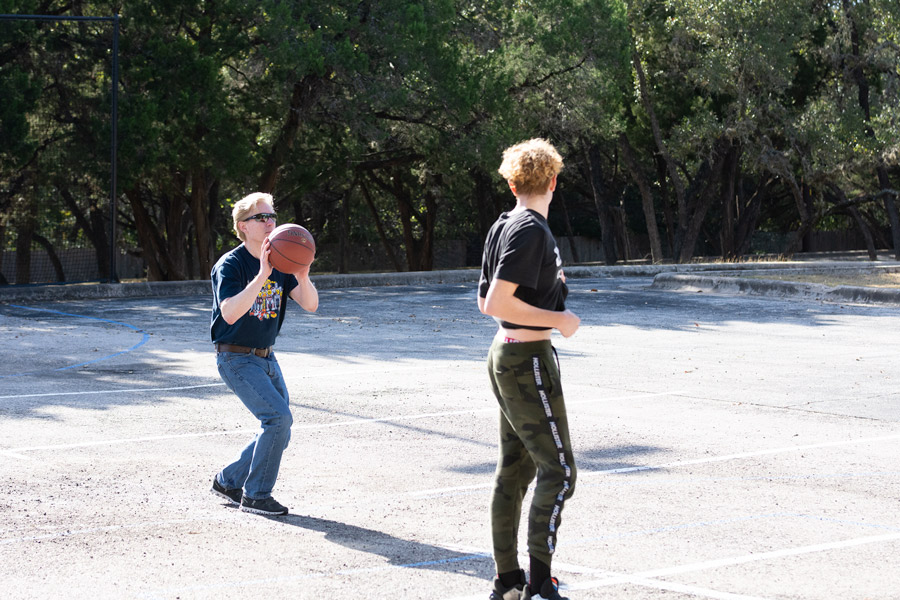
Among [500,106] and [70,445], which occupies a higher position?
[500,106]

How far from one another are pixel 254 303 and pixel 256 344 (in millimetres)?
245

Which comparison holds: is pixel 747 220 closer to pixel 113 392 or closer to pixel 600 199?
pixel 600 199

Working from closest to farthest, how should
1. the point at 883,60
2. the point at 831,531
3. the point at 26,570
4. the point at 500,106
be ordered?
1. the point at 26,570
2. the point at 831,531
3. the point at 500,106
4. the point at 883,60

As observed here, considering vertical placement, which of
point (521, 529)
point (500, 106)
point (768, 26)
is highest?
point (768, 26)

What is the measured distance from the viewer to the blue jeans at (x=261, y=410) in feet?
19.9

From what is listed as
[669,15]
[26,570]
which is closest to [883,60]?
[669,15]

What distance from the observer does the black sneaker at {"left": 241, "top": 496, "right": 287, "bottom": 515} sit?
6.04 meters

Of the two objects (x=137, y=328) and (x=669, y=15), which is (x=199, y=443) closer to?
(x=137, y=328)

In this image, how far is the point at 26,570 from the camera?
502 cm

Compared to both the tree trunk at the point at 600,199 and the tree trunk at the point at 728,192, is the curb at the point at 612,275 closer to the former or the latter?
the tree trunk at the point at 728,192

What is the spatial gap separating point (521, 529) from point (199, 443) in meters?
3.13

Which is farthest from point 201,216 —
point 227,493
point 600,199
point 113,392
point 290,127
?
point 227,493

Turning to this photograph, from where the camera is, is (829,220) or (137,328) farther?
(829,220)

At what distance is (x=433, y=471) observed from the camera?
7180 millimetres
